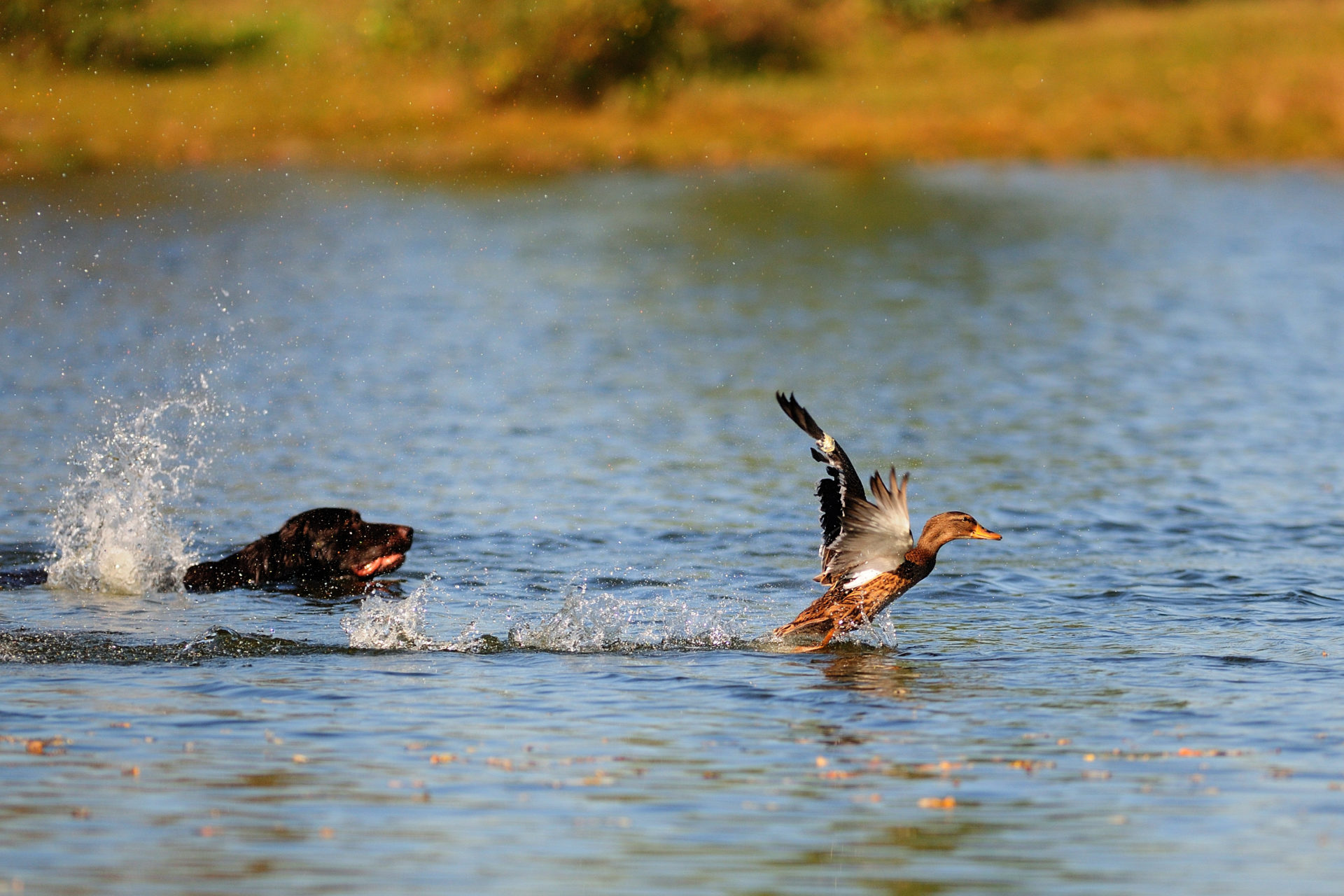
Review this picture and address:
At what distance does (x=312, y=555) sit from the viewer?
11.0 meters

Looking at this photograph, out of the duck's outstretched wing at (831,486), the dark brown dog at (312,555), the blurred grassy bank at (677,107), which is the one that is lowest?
the dark brown dog at (312,555)

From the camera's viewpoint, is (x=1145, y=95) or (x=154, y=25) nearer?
(x=1145, y=95)

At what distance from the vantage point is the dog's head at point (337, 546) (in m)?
10.9

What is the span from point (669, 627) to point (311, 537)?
2453mm

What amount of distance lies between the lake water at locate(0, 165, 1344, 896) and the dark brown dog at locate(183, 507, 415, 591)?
288 mm

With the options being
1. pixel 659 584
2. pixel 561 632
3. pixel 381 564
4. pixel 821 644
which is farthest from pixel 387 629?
pixel 821 644

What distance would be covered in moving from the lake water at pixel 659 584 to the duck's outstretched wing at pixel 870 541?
43cm

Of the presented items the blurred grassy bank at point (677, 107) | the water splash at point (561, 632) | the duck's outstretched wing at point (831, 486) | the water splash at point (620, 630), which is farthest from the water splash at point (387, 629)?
the blurred grassy bank at point (677, 107)

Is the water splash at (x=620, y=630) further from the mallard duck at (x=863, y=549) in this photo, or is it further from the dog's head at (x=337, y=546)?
the dog's head at (x=337, y=546)

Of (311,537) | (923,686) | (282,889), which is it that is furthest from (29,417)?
(282,889)

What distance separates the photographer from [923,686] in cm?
868

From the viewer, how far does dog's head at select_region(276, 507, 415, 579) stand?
35.9 feet

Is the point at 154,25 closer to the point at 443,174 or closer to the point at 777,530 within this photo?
the point at 443,174

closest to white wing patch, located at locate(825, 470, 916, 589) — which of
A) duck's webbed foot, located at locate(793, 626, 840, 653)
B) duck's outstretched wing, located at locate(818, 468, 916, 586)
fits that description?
duck's outstretched wing, located at locate(818, 468, 916, 586)
